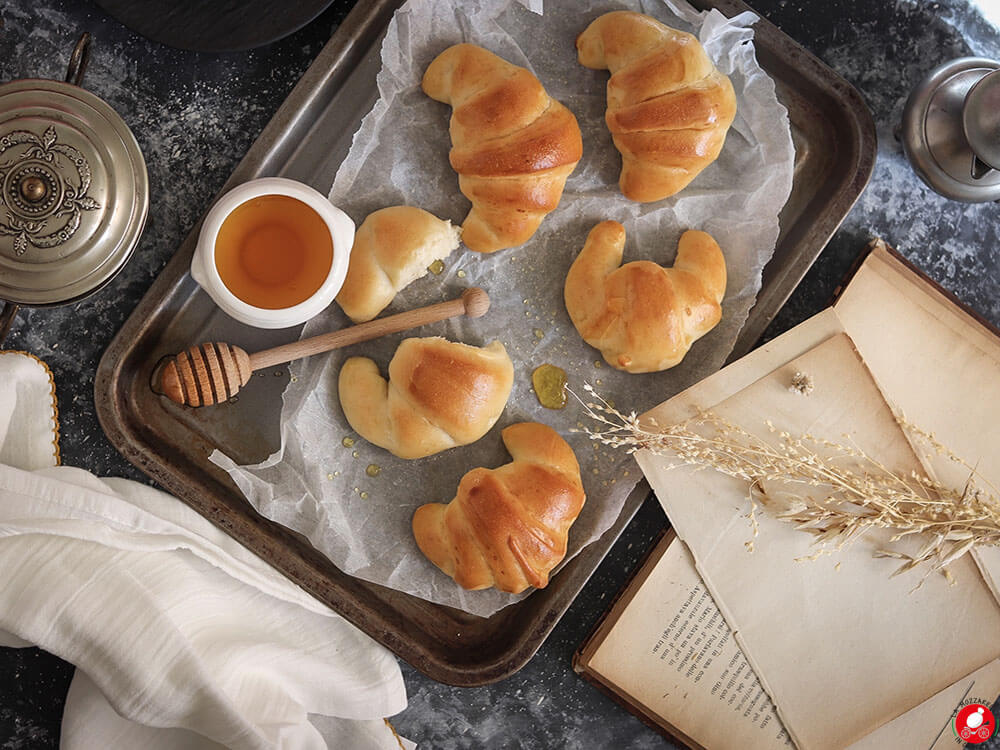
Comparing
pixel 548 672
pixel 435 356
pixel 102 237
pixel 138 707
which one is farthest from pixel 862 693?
pixel 102 237

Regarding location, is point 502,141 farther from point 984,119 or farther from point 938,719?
point 938,719

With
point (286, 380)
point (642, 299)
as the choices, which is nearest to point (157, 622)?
point (286, 380)

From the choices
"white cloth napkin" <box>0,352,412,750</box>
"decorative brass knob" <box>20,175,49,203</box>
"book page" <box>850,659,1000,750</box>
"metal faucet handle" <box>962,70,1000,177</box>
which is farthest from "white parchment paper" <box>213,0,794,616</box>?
"book page" <box>850,659,1000,750</box>

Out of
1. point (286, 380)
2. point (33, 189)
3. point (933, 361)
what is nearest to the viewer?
point (33, 189)

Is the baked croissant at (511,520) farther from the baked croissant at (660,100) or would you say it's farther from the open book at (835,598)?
the baked croissant at (660,100)

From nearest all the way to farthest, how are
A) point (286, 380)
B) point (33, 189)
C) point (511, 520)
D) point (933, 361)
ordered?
point (33, 189) < point (511, 520) < point (286, 380) < point (933, 361)

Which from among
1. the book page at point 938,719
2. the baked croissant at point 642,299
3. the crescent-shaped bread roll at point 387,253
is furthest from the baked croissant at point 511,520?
Answer: the book page at point 938,719

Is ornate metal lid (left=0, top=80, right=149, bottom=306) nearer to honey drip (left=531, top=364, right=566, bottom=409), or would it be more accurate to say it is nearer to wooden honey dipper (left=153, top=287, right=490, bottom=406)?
wooden honey dipper (left=153, top=287, right=490, bottom=406)

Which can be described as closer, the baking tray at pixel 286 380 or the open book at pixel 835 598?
the baking tray at pixel 286 380
